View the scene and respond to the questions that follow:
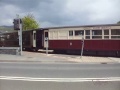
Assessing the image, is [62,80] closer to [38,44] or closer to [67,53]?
[67,53]

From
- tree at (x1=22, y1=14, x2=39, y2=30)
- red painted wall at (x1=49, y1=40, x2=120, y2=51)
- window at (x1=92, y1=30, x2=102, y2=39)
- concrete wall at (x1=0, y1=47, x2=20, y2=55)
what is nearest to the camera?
red painted wall at (x1=49, y1=40, x2=120, y2=51)

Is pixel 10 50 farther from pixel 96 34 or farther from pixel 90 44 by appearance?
pixel 96 34

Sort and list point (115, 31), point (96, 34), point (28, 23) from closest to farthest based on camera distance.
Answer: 1. point (115, 31)
2. point (96, 34)
3. point (28, 23)

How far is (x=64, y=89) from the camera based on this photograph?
10.6 meters

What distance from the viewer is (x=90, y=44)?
32.2 m

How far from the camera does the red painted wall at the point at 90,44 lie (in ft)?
101

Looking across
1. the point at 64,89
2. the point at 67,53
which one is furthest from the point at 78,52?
the point at 64,89

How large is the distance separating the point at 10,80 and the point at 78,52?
72.2 feet

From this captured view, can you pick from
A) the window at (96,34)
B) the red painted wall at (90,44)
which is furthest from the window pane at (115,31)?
the window at (96,34)

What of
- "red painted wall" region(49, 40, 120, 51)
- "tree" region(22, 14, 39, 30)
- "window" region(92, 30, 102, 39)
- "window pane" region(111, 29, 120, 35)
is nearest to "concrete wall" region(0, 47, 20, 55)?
"red painted wall" region(49, 40, 120, 51)

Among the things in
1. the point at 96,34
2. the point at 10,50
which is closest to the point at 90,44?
the point at 96,34

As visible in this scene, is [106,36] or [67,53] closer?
[106,36]

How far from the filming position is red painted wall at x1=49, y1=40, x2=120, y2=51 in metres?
30.7

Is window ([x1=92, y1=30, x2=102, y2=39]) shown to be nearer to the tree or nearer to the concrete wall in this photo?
the concrete wall
